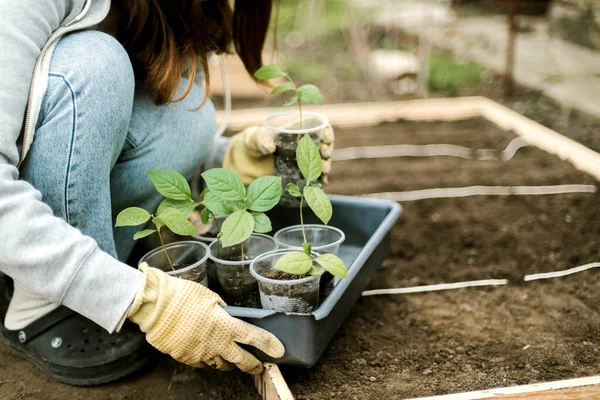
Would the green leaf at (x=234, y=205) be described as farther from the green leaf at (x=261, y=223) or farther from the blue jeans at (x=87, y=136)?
the blue jeans at (x=87, y=136)

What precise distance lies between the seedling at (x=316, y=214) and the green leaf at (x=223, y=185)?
107 mm

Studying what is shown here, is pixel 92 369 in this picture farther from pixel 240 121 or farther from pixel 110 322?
pixel 240 121

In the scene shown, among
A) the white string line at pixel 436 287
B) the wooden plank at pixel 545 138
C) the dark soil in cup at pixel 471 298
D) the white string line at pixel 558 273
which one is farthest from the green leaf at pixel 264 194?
the wooden plank at pixel 545 138

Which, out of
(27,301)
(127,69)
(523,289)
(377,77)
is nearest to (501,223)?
(523,289)

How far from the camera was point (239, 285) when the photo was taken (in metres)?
1.17

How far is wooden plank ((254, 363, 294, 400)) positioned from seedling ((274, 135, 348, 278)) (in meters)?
0.19

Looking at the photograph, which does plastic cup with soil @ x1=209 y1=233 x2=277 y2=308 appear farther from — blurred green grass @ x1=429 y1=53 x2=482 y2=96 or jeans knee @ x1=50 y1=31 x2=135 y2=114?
blurred green grass @ x1=429 y1=53 x2=482 y2=96

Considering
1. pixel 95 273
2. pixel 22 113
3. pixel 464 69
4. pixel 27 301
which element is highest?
pixel 22 113

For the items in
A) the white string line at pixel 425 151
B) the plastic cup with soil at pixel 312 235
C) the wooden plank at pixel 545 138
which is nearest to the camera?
the plastic cup with soil at pixel 312 235

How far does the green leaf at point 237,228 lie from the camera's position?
1.04 metres

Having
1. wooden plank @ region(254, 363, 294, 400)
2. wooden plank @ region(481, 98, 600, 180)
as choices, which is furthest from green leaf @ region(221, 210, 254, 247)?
wooden plank @ region(481, 98, 600, 180)

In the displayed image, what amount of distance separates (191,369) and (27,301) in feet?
1.17

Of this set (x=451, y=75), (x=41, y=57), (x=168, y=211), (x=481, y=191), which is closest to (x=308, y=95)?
(x=168, y=211)

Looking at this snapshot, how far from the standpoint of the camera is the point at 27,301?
116cm
